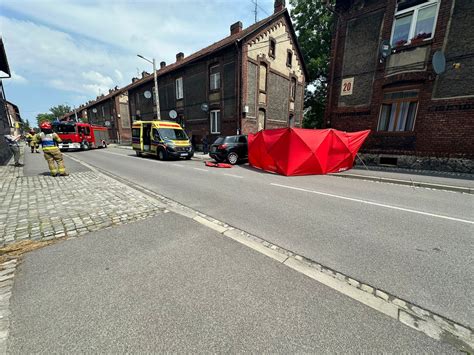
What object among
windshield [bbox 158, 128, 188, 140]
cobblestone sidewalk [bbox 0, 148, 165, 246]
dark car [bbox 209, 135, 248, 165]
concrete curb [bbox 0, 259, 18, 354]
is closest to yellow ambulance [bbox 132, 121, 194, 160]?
windshield [bbox 158, 128, 188, 140]

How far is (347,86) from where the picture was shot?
37.9 ft

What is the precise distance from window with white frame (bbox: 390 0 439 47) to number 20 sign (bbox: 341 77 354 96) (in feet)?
7.36

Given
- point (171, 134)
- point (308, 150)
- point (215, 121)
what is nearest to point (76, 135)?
point (171, 134)

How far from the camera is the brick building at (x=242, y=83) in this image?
16.3 m

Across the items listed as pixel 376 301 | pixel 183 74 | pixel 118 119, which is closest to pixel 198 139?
pixel 183 74

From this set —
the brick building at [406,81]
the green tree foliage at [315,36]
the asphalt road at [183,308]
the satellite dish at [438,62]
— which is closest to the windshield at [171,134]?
the brick building at [406,81]

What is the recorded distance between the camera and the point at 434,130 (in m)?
9.28

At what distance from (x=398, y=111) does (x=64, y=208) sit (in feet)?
44.7

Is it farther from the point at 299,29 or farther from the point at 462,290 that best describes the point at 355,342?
the point at 299,29

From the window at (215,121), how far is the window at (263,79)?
4127mm

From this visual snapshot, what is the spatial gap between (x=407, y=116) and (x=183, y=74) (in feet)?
61.5

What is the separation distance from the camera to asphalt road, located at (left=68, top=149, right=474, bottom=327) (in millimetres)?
2438

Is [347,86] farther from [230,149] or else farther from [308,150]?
[230,149]

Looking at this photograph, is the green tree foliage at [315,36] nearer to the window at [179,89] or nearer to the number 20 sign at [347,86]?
the number 20 sign at [347,86]
